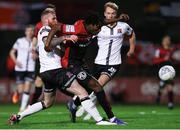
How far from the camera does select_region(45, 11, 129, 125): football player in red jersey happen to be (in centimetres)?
1349

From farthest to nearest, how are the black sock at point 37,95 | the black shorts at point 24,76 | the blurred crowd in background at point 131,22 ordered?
the blurred crowd in background at point 131,22 < the black shorts at point 24,76 < the black sock at point 37,95

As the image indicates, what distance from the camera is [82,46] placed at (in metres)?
13.9

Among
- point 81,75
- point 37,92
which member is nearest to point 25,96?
point 37,92

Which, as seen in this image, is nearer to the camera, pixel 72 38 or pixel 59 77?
pixel 72 38

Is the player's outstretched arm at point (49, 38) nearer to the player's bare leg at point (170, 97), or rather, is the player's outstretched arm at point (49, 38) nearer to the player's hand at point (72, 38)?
the player's hand at point (72, 38)

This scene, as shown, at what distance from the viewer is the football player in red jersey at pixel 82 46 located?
44.3 feet

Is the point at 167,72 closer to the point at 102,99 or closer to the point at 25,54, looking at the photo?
the point at 102,99

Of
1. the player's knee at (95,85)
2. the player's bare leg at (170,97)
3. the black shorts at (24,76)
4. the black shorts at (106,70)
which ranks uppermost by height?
the black shorts at (106,70)

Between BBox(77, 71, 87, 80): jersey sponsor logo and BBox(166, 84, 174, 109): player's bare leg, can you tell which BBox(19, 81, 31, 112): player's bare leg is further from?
BBox(77, 71, 87, 80): jersey sponsor logo

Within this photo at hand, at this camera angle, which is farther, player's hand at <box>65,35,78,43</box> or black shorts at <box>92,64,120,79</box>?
black shorts at <box>92,64,120,79</box>

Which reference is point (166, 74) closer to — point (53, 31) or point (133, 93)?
point (53, 31)

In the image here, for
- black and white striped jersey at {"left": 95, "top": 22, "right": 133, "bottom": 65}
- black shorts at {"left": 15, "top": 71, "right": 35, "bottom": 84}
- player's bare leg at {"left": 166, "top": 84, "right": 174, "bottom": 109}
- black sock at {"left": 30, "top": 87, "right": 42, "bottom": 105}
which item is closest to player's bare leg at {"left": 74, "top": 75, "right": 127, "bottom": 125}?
black and white striped jersey at {"left": 95, "top": 22, "right": 133, "bottom": 65}

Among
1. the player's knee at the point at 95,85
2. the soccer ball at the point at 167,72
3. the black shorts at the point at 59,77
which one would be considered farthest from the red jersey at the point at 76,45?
the soccer ball at the point at 167,72

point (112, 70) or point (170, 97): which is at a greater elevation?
point (112, 70)
